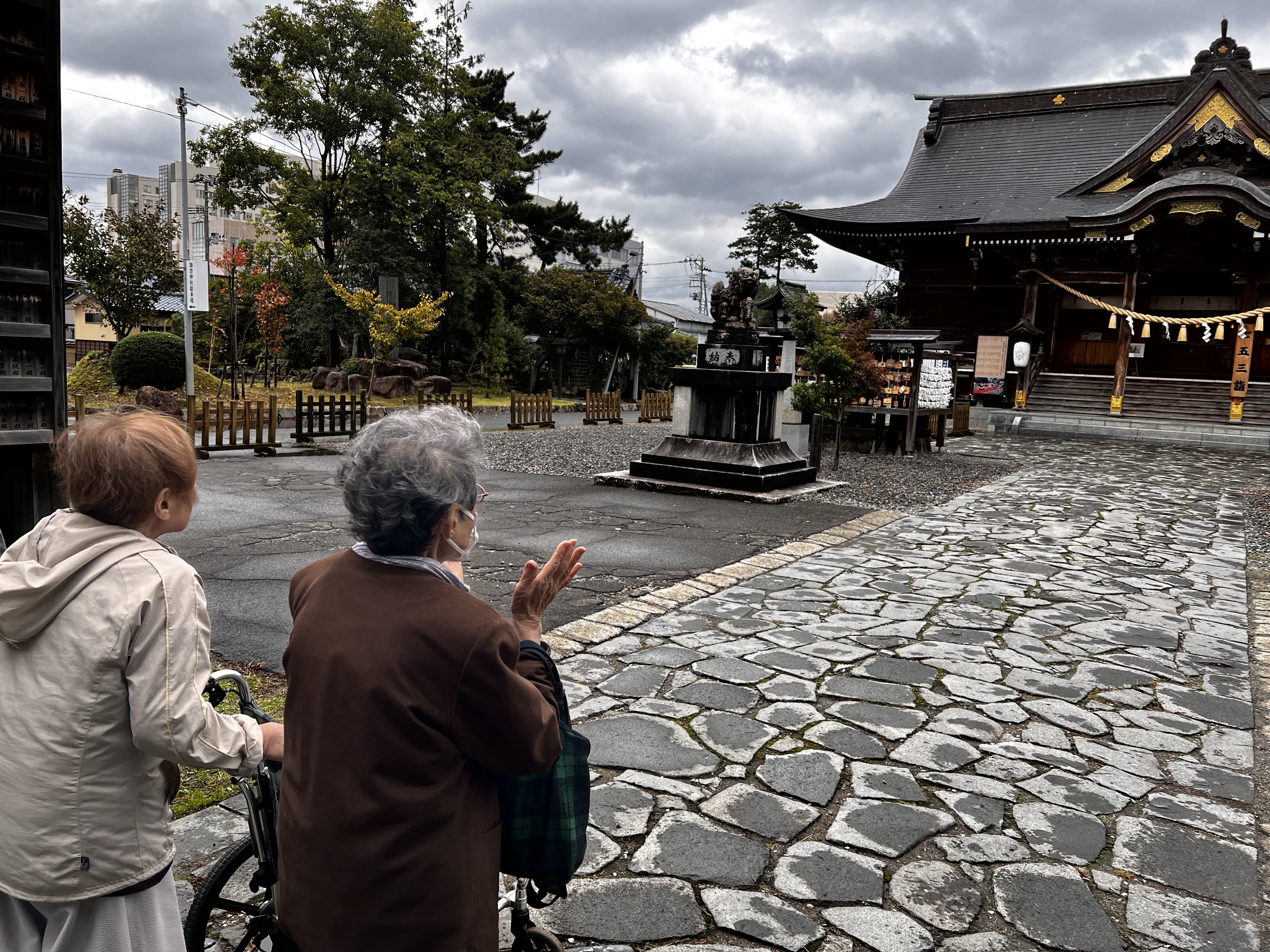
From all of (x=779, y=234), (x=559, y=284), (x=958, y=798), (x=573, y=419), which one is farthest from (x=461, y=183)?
(x=958, y=798)

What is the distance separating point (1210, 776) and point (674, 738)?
2.14 m

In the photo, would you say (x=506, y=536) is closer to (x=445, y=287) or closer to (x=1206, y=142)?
(x=1206, y=142)

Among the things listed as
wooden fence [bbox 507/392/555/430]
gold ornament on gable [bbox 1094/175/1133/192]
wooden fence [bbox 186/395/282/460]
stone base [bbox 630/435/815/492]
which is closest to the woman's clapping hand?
stone base [bbox 630/435/815/492]

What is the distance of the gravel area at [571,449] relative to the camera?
12.5 m

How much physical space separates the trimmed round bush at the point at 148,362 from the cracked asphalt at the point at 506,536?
9.31 meters

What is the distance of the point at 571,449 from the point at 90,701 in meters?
13.6

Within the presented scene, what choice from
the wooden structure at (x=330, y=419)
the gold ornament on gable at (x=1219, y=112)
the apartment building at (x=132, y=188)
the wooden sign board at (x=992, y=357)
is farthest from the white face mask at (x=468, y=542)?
the apartment building at (x=132, y=188)

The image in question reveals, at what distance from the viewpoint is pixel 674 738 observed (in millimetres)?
3596

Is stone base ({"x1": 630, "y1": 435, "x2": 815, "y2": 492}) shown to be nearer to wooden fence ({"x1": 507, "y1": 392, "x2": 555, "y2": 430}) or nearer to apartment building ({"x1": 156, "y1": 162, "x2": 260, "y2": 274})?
wooden fence ({"x1": 507, "y1": 392, "x2": 555, "y2": 430})

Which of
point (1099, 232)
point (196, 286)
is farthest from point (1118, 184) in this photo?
point (196, 286)

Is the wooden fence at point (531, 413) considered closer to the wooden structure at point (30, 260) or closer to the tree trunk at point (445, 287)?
the tree trunk at point (445, 287)

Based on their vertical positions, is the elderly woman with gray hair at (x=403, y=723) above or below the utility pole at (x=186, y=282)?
below

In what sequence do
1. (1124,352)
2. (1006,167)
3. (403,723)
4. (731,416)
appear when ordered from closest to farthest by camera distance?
(403,723) < (731,416) < (1124,352) < (1006,167)

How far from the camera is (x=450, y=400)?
19.4 metres
